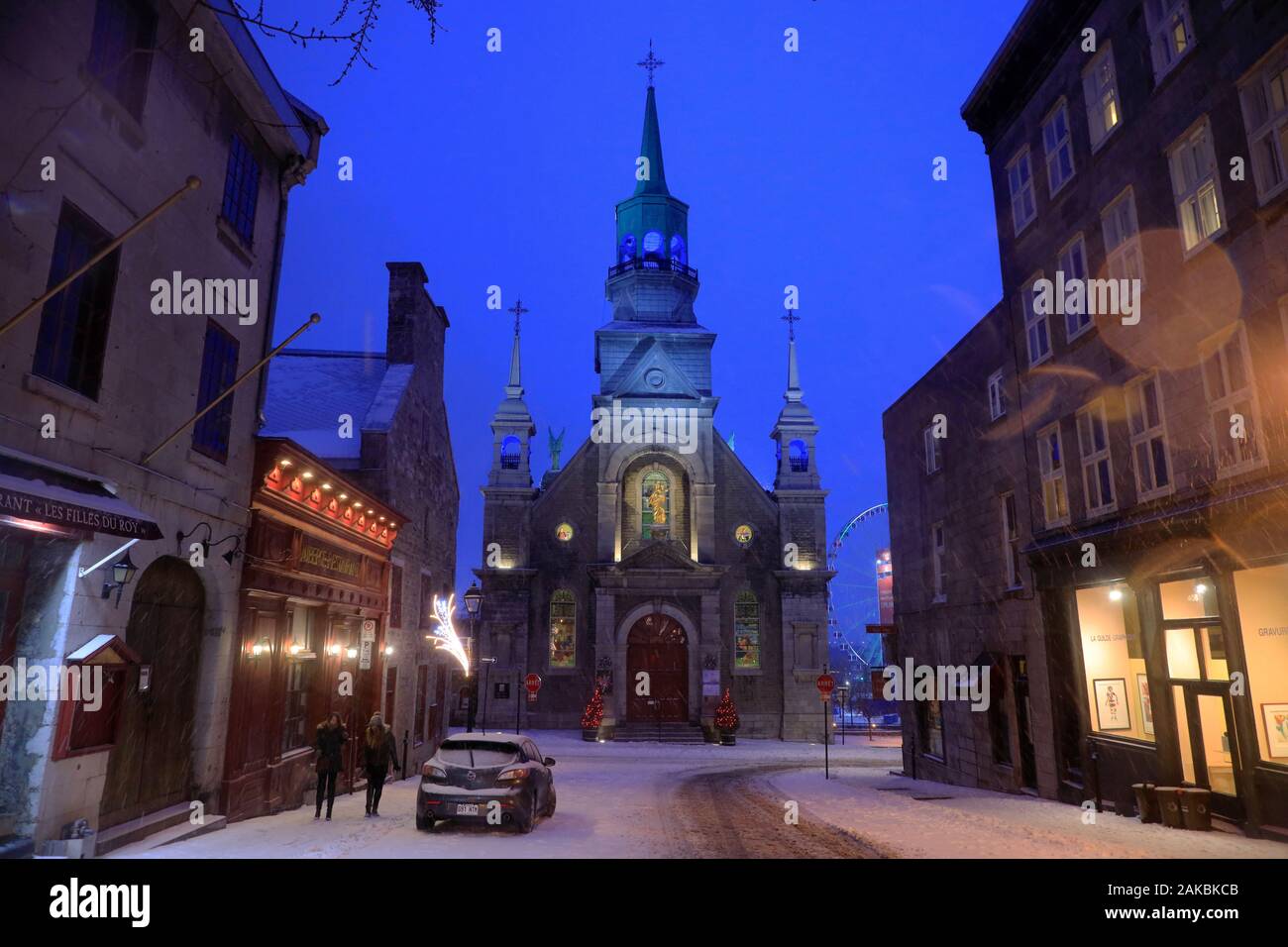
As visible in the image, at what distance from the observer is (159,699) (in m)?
10.9

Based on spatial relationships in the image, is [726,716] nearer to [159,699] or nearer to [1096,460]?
[1096,460]

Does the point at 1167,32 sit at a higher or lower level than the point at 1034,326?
higher

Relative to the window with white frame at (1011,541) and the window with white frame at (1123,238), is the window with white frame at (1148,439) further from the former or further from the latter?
the window with white frame at (1011,541)

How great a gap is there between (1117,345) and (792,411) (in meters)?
28.6

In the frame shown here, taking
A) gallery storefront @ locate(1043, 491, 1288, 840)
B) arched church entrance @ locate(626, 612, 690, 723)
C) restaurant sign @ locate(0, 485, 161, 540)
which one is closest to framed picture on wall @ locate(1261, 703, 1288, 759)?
gallery storefront @ locate(1043, 491, 1288, 840)

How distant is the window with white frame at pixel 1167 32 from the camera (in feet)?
38.6

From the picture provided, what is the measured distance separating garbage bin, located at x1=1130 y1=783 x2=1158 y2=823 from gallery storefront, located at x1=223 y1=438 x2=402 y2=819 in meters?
13.9

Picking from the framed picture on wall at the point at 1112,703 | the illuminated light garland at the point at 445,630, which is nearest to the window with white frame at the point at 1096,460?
the framed picture on wall at the point at 1112,703

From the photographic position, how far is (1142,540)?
12.4m

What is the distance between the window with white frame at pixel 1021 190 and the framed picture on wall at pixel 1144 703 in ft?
30.8

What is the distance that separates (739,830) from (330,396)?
14566mm

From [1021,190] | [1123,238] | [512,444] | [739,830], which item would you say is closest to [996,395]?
[1021,190]

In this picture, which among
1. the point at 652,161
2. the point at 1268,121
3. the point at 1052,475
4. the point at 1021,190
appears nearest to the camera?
the point at 1268,121
